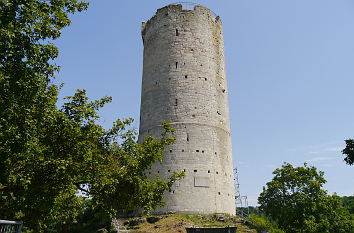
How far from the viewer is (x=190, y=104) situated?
26.4 meters

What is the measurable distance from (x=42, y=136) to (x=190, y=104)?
16.6 m

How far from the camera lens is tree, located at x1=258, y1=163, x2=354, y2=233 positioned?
27531 millimetres

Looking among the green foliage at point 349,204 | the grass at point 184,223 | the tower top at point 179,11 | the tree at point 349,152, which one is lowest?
the grass at point 184,223

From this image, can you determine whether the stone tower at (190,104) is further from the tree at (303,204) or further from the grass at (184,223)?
the tree at (303,204)

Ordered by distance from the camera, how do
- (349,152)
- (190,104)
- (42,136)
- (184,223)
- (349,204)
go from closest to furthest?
1. (42,136)
2. (349,152)
3. (184,223)
4. (190,104)
5. (349,204)

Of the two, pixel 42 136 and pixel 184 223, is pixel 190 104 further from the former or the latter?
pixel 42 136

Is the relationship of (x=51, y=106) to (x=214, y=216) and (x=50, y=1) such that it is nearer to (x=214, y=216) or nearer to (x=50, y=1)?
(x=50, y=1)

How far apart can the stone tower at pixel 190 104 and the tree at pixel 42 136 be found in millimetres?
11250

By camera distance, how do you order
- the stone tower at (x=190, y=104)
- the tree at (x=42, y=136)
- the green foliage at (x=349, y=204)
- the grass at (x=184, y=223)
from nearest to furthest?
the tree at (x=42, y=136) → the grass at (x=184, y=223) → the stone tower at (x=190, y=104) → the green foliage at (x=349, y=204)

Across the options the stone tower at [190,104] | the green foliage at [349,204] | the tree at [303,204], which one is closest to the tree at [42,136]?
the stone tower at [190,104]

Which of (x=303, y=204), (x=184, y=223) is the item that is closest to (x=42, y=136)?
(x=184, y=223)

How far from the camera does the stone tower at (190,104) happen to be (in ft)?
79.3

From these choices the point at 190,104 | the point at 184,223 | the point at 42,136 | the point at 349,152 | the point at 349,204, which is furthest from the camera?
the point at 349,204

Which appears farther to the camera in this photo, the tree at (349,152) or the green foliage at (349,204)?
the green foliage at (349,204)
